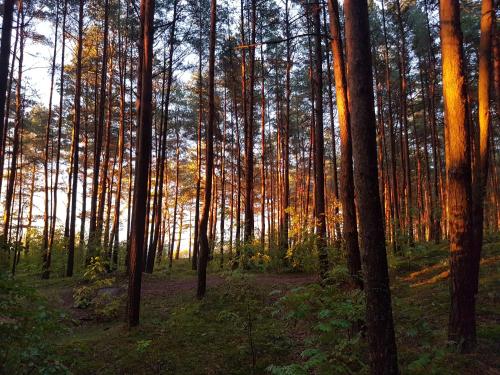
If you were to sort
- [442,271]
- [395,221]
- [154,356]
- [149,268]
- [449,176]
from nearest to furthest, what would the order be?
[449,176], [154,356], [442,271], [395,221], [149,268]

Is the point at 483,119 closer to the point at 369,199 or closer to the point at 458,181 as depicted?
the point at 458,181

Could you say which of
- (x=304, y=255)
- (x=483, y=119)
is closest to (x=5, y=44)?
(x=483, y=119)

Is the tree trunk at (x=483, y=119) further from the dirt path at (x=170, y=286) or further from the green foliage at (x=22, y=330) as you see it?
the green foliage at (x=22, y=330)

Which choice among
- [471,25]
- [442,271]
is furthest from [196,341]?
[471,25]

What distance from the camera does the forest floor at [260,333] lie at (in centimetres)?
451

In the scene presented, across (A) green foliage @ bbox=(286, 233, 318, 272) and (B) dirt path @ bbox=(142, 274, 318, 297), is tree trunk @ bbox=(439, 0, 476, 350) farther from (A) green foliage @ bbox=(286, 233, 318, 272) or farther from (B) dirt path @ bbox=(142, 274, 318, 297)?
(A) green foliage @ bbox=(286, 233, 318, 272)

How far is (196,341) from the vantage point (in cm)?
725

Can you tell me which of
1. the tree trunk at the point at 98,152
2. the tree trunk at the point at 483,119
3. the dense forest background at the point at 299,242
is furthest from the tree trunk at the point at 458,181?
the tree trunk at the point at 98,152

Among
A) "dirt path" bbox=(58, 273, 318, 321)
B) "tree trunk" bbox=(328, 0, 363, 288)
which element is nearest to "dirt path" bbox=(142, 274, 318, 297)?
"dirt path" bbox=(58, 273, 318, 321)

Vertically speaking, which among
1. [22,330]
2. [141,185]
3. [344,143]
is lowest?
[22,330]

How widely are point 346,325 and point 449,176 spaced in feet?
10.9

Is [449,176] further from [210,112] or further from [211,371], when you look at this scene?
[210,112]

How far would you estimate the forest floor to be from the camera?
14.8 feet

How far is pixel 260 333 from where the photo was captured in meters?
7.21
